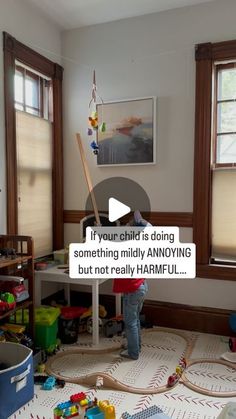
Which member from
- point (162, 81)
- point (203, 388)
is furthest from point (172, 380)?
point (162, 81)

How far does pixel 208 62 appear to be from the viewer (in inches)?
106

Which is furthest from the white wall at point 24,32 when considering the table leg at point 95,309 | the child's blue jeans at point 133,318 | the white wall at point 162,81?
the child's blue jeans at point 133,318

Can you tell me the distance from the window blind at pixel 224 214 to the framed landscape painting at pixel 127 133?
23.9 inches

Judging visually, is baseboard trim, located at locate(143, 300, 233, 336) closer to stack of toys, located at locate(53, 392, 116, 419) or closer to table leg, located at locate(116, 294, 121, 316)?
table leg, located at locate(116, 294, 121, 316)

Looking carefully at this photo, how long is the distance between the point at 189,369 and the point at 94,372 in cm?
65

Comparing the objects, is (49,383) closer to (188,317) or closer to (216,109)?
(188,317)

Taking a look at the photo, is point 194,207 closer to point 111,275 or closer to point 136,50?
point 111,275

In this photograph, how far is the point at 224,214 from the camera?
9.13ft

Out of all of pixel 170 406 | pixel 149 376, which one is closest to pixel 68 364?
pixel 149 376

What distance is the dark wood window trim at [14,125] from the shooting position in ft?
8.29

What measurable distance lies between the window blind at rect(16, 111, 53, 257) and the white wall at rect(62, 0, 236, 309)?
1.20 ft

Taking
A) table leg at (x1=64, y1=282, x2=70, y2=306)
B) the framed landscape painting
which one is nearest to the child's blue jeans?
table leg at (x1=64, y1=282, x2=70, y2=306)

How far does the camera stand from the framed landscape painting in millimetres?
2932

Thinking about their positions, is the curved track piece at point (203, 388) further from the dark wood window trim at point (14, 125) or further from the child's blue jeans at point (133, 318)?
the dark wood window trim at point (14, 125)
